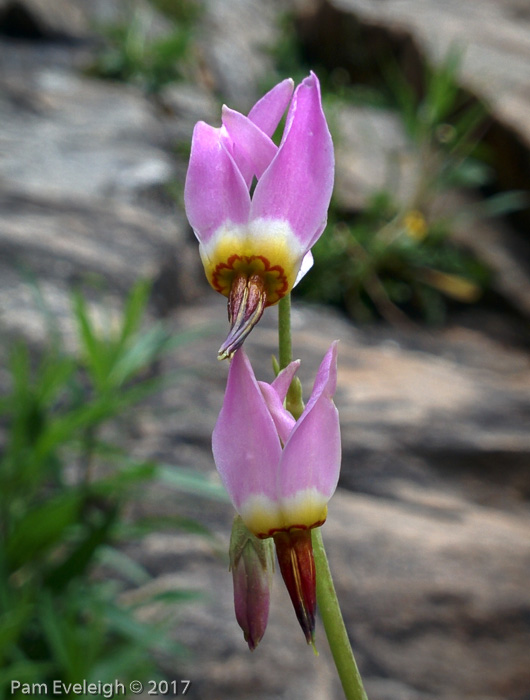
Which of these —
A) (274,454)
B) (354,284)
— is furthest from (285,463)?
(354,284)

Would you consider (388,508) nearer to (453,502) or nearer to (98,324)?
(453,502)

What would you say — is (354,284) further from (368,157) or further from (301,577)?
(301,577)

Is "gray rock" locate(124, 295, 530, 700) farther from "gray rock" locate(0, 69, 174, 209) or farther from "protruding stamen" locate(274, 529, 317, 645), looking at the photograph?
"protruding stamen" locate(274, 529, 317, 645)

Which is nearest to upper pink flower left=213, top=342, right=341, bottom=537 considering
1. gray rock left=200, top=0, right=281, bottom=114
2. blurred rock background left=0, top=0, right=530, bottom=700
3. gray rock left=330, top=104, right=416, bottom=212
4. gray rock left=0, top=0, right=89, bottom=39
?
blurred rock background left=0, top=0, right=530, bottom=700

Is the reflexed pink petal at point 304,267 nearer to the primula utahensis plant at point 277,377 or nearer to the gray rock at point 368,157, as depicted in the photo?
the primula utahensis plant at point 277,377

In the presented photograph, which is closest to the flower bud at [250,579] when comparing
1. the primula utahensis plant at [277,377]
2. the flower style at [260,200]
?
the primula utahensis plant at [277,377]

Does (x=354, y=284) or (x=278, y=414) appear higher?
(x=278, y=414)
